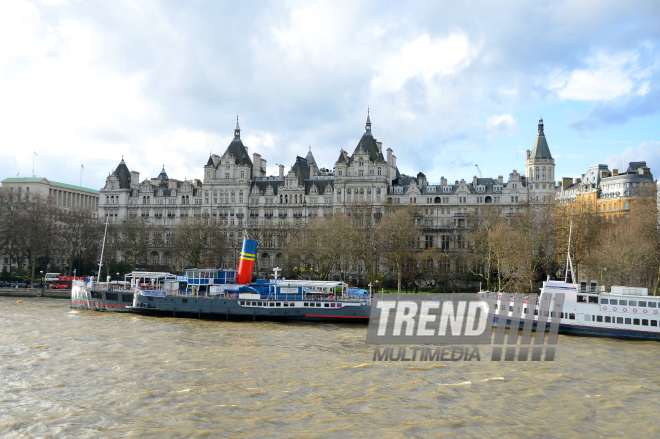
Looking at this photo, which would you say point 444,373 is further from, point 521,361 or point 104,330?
point 104,330

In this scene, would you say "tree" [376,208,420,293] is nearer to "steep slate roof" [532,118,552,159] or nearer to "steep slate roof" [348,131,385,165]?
"steep slate roof" [348,131,385,165]

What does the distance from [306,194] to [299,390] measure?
79.9 m

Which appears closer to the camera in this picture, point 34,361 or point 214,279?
point 34,361

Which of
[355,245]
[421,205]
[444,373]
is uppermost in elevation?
[421,205]

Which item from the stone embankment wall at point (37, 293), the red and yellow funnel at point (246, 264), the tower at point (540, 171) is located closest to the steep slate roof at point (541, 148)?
the tower at point (540, 171)

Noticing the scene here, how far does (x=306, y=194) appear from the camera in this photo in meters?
107

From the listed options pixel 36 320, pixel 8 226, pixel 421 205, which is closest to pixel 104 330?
pixel 36 320

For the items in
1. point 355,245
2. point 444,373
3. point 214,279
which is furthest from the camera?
point 355,245

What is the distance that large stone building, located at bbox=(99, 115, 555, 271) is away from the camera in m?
98.1

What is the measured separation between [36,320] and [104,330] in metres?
9.00

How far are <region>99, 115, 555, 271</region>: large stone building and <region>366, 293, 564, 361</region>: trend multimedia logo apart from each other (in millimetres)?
37148

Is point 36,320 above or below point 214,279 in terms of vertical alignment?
below

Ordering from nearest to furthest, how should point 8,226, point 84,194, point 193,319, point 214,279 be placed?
point 193,319 → point 214,279 → point 8,226 → point 84,194

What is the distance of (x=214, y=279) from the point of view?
2403 inches
